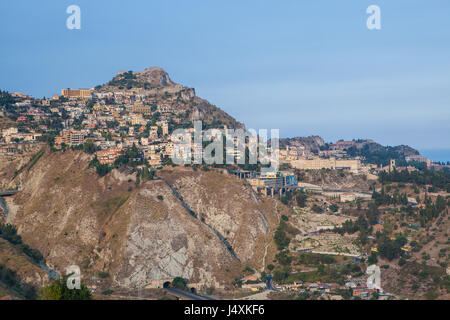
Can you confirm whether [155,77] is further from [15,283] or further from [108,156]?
[15,283]

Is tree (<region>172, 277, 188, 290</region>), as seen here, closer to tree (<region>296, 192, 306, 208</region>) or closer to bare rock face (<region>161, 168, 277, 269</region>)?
bare rock face (<region>161, 168, 277, 269</region>)

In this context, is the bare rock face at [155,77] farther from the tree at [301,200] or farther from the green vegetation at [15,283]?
the green vegetation at [15,283]

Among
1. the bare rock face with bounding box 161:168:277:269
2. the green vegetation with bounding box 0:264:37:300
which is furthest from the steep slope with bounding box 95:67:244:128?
the green vegetation with bounding box 0:264:37:300

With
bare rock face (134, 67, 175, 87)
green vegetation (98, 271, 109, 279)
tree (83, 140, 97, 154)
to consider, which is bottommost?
green vegetation (98, 271, 109, 279)

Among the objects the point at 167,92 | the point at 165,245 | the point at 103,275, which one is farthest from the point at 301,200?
the point at 167,92

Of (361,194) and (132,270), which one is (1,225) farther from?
(361,194)
